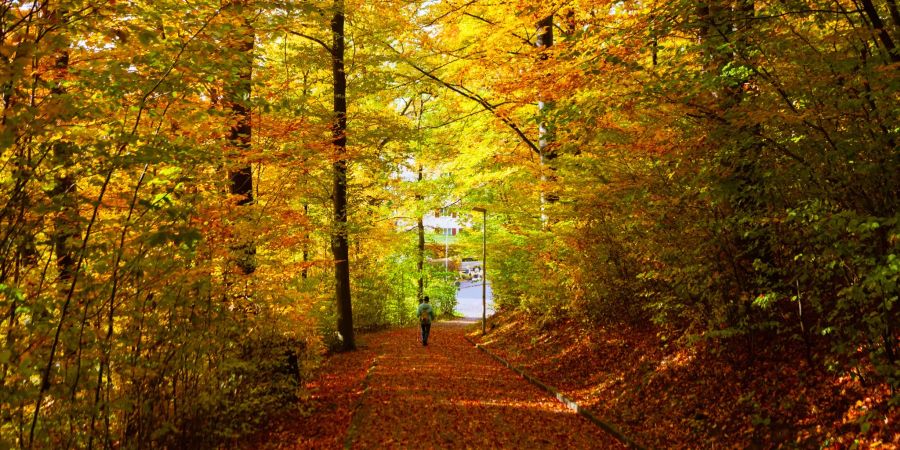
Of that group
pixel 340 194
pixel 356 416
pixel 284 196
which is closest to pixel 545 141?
pixel 340 194

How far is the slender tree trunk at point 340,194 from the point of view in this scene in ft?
45.8

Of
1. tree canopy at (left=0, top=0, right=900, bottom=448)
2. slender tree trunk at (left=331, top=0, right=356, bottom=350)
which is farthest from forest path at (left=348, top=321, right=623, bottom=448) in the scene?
slender tree trunk at (left=331, top=0, right=356, bottom=350)

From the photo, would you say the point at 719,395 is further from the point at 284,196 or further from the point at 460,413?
the point at 284,196

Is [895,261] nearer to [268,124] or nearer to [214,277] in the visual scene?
[214,277]

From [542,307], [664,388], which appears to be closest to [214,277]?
[664,388]

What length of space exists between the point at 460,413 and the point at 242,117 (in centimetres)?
616

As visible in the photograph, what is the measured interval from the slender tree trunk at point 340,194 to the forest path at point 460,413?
8.63ft

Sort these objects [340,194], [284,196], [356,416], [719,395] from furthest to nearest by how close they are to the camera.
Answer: [340,194], [284,196], [356,416], [719,395]

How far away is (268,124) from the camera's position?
1009cm

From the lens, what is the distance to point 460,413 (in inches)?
340

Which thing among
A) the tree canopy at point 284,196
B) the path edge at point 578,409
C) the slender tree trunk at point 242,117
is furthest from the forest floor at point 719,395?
the slender tree trunk at point 242,117

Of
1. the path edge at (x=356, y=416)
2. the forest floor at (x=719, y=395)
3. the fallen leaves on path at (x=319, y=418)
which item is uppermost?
the forest floor at (x=719, y=395)

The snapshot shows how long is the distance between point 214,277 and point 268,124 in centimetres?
450

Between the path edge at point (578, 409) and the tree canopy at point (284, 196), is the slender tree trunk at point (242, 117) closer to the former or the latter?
the tree canopy at point (284, 196)
